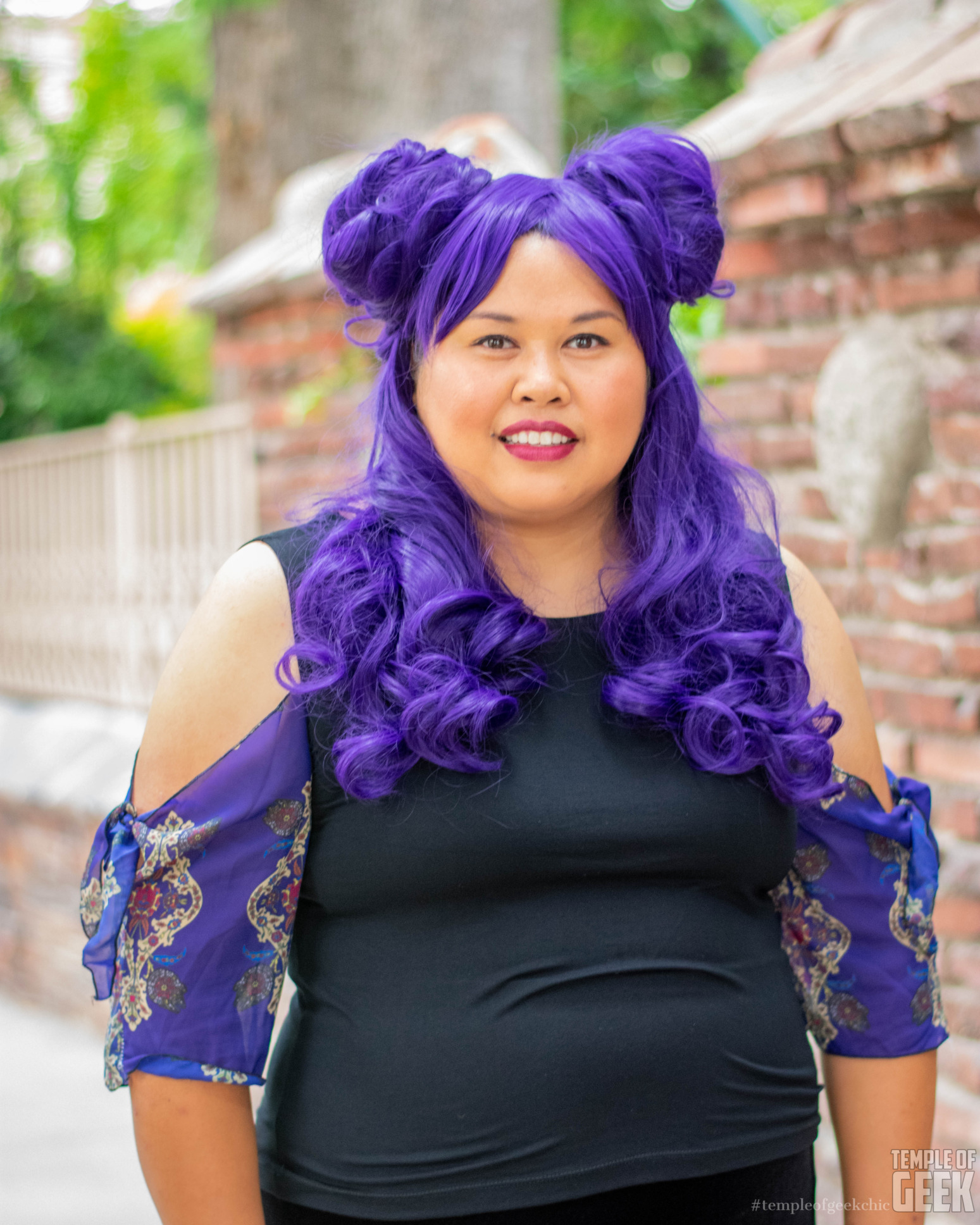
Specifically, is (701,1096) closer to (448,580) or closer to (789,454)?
(448,580)

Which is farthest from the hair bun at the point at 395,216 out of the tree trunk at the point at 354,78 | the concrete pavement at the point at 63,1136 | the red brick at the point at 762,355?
the tree trunk at the point at 354,78

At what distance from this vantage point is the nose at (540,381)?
1546mm

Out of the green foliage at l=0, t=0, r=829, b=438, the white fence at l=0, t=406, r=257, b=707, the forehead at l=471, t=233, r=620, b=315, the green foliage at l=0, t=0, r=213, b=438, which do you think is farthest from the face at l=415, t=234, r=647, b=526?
the green foliage at l=0, t=0, r=213, b=438

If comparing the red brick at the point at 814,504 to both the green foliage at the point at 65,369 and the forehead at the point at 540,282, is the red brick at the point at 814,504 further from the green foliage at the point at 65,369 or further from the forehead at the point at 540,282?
the green foliage at the point at 65,369

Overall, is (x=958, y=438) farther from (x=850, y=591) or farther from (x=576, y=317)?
(x=576, y=317)

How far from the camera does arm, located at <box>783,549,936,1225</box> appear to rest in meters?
1.74

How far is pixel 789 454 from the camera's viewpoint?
2748 millimetres

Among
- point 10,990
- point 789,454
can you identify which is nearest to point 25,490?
point 10,990

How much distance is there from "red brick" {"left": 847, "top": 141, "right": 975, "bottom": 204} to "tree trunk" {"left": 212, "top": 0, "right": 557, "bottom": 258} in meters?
3.55

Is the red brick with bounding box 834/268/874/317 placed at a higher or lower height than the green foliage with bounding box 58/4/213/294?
lower

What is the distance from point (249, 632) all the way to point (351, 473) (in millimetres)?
631

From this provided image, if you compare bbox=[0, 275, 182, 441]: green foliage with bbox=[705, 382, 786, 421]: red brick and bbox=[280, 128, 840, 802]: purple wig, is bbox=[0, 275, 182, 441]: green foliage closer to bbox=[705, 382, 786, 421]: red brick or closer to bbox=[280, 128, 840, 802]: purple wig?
bbox=[705, 382, 786, 421]: red brick

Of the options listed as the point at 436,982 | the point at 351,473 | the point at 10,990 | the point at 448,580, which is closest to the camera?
the point at 436,982

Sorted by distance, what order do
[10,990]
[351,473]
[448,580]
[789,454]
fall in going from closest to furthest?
[448,580] → [351,473] → [789,454] → [10,990]
